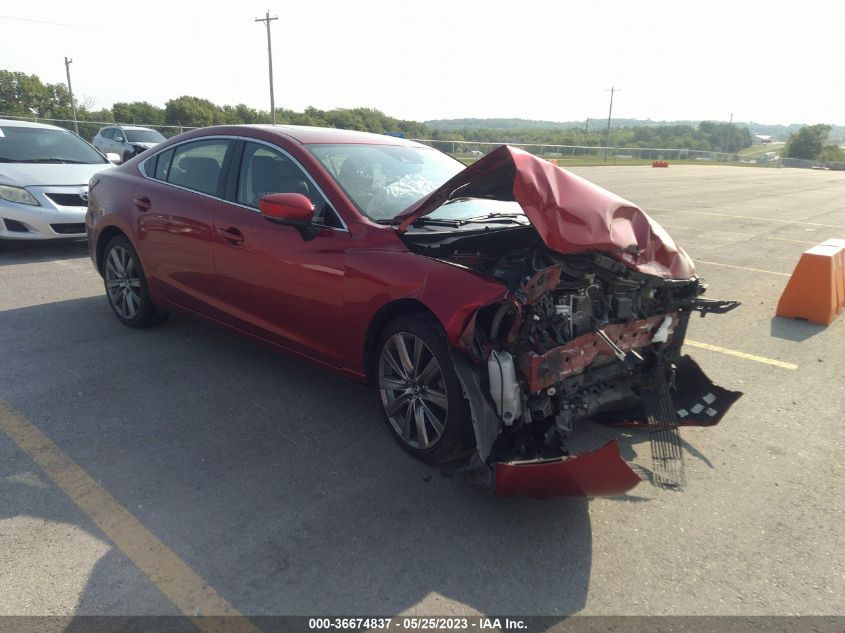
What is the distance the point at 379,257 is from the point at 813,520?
2577 millimetres

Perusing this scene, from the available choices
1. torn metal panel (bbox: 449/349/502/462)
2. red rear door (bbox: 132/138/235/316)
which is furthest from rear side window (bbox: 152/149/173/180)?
torn metal panel (bbox: 449/349/502/462)

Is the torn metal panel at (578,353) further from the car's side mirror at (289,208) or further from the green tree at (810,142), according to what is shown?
the green tree at (810,142)

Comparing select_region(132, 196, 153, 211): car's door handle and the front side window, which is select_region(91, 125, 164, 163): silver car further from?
the front side window

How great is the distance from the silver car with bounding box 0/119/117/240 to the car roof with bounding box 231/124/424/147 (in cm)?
498

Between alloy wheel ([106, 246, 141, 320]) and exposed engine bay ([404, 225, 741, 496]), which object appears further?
alloy wheel ([106, 246, 141, 320])

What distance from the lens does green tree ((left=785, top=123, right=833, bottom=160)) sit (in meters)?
96.4

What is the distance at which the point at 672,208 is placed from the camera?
16.9m

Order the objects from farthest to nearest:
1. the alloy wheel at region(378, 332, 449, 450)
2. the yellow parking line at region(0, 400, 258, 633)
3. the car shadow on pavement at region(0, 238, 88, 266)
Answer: the car shadow on pavement at region(0, 238, 88, 266) → the alloy wheel at region(378, 332, 449, 450) → the yellow parking line at region(0, 400, 258, 633)

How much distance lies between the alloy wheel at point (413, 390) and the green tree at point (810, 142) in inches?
4357

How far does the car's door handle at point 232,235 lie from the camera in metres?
4.33

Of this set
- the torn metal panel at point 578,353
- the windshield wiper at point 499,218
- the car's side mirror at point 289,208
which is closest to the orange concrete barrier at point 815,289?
the torn metal panel at point 578,353

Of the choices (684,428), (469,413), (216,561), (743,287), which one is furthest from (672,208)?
(216,561)

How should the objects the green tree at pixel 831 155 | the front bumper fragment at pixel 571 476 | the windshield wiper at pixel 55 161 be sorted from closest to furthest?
1. the front bumper fragment at pixel 571 476
2. the windshield wiper at pixel 55 161
3. the green tree at pixel 831 155

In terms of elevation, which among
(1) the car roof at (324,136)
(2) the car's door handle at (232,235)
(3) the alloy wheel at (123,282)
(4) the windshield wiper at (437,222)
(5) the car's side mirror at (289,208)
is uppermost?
(1) the car roof at (324,136)
